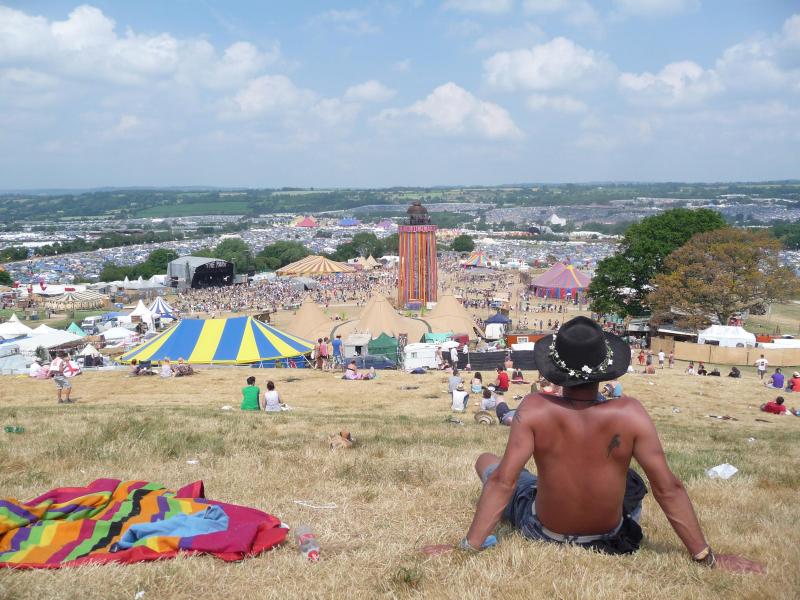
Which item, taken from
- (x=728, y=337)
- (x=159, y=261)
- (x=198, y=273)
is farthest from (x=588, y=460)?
(x=159, y=261)

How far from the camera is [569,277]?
50.6 m

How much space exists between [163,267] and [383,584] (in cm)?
7441

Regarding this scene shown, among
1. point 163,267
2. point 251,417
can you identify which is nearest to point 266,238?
point 163,267

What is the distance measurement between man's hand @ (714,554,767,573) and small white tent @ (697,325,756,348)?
23.6 metres

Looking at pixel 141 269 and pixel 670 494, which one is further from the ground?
pixel 670 494

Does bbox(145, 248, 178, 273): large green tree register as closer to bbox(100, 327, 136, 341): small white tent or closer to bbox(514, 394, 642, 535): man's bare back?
bbox(100, 327, 136, 341): small white tent

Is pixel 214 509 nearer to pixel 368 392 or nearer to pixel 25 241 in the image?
pixel 368 392

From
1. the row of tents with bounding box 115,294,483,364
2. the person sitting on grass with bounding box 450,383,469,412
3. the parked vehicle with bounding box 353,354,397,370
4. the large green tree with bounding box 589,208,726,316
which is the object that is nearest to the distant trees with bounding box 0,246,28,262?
the row of tents with bounding box 115,294,483,364

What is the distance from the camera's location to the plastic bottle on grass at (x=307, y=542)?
3633 millimetres

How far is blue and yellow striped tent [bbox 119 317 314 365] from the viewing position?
1972cm

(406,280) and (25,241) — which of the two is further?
(25,241)

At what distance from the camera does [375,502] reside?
185 inches

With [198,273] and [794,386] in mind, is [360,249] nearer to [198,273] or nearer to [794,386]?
[198,273]

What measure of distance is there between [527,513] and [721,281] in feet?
85.4
